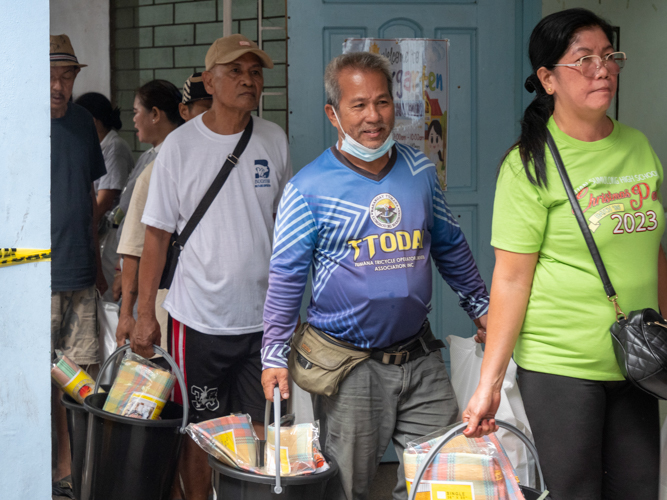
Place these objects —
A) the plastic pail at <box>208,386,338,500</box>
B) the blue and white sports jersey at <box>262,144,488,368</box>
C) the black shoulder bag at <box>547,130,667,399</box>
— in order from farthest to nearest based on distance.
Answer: the blue and white sports jersey at <box>262,144,488,368</box> → the plastic pail at <box>208,386,338,500</box> → the black shoulder bag at <box>547,130,667,399</box>

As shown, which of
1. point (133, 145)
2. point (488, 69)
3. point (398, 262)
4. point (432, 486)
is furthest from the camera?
point (133, 145)

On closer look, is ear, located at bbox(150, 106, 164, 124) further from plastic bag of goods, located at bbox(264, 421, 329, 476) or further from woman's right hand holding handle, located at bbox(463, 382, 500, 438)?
woman's right hand holding handle, located at bbox(463, 382, 500, 438)

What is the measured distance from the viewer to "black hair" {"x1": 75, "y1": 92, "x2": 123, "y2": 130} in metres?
4.90

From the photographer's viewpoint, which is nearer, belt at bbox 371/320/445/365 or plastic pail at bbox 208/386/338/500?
plastic pail at bbox 208/386/338/500

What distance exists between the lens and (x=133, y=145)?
563 centimetres

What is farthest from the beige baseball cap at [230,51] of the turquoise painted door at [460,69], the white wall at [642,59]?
the white wall at [642,59]

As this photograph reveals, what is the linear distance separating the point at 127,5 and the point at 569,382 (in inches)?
198

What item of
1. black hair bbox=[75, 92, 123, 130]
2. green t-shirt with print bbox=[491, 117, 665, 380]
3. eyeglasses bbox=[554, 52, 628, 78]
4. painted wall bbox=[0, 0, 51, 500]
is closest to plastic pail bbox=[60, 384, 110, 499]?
painted wall bbox=[0, 0, 51, 500]

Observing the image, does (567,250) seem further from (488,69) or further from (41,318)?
(488,69)

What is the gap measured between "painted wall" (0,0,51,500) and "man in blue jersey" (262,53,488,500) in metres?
0.68

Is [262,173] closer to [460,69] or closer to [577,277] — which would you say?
[460,69]

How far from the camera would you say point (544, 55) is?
6.27 ft

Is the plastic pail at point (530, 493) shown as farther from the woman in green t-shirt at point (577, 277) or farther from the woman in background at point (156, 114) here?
the woman in background at point (156, 114)

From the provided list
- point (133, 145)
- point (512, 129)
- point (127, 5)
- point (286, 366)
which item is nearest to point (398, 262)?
point (286, 366)
